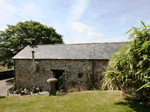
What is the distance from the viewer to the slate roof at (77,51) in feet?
38.8

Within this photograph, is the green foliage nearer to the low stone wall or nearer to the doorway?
the doorway

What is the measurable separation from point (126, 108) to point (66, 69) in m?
8.28

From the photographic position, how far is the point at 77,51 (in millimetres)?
13117

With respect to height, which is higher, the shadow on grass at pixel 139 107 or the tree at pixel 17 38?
the tree at pixel 17 38

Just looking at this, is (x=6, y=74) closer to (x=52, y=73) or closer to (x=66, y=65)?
(x=52, y=73)

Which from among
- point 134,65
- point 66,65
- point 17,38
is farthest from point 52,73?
point 17,38

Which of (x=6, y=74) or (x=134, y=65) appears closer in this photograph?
(x=134, y=65)

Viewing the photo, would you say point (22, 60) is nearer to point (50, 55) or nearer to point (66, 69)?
point (50, 55)

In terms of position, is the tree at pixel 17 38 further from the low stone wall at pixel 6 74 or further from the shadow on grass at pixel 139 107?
the shadow on grass at pixel 139 107

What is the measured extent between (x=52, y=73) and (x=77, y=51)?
410 centimetres

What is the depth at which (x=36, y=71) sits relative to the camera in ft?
43.7

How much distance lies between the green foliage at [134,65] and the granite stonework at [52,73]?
6569 mm

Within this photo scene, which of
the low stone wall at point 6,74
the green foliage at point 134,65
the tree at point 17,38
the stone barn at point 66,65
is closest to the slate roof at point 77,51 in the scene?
the stone barn at point 66,65

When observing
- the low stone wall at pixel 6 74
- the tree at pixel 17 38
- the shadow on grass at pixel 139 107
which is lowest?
the low stone wall at pixel 6 74
